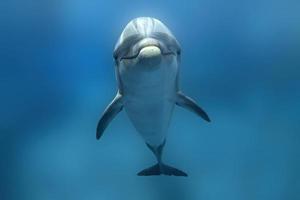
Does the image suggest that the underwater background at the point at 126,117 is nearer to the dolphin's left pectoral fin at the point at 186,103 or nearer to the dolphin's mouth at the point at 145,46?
the dolphin's left pectoral fin at the point at 186,103

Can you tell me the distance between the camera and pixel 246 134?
991 centimetres

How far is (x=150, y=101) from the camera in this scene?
5582mm

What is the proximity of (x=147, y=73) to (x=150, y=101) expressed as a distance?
724 mm

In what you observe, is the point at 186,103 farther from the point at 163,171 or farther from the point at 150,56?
the point at 163,171

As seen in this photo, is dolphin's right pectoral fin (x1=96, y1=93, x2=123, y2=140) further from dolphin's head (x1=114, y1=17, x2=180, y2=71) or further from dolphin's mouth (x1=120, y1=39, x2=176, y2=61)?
dolphin's mouth (x1=120, y1=39, x2=176, y2=61)

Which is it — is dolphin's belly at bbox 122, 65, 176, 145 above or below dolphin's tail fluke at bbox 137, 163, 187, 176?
above

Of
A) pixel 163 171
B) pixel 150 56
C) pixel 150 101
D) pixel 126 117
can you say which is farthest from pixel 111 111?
pixel 126 117

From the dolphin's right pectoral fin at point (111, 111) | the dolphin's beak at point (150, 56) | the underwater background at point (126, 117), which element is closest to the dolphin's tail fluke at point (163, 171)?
the dolphin's right pectoral fin at point (111, 111)

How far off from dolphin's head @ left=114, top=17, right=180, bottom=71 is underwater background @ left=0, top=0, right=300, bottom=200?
325cm

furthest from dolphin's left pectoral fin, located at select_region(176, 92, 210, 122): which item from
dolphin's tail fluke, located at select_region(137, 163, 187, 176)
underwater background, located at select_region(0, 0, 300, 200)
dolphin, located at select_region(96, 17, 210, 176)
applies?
underwater background, located at select_region(0, 0, 300, 200)

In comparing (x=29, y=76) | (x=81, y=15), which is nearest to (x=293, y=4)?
(x=81, y=15)

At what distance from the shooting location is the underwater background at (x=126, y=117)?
8.77 m

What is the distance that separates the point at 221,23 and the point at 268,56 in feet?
3.71

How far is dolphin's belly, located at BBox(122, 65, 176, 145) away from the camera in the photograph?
515cm
